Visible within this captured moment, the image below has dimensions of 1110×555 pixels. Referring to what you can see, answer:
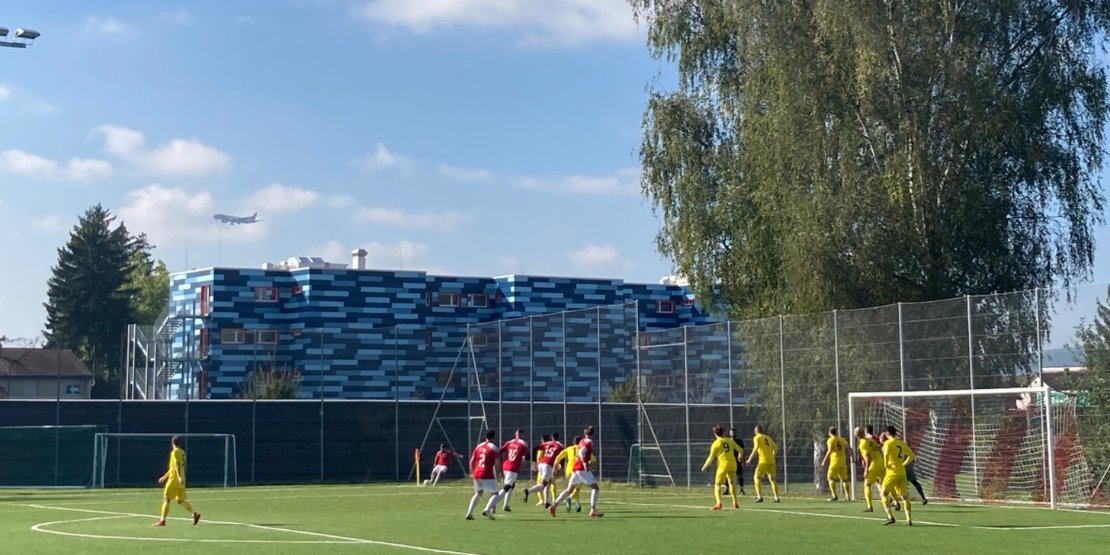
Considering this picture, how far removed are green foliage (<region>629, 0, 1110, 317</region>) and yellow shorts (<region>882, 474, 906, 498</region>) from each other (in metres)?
11.3

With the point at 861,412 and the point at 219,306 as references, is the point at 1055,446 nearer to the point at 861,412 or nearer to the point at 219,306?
the point at 861,412

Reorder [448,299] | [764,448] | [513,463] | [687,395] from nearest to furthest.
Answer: [513,463] < [764,448] < [687,395] < [448,299]

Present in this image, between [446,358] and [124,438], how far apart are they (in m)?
11.2

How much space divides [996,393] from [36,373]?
56290 mm

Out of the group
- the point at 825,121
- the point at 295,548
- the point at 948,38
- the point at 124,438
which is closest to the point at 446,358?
the point at 124,438

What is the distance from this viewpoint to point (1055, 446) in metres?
28.8

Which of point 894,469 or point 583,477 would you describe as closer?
point 894,469

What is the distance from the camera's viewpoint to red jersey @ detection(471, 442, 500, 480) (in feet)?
82.9

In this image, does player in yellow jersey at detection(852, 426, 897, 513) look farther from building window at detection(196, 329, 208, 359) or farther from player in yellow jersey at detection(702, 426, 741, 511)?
building window at detection(196, 329, 208, 359)

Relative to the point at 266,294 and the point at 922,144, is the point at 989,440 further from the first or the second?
the point at 266,294

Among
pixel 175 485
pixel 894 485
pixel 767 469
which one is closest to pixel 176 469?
pixel 175 485

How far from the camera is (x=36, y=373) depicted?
7312 centimetres

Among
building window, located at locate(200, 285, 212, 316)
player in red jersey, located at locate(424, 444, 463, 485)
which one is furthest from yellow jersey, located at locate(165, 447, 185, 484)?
building window, located at locate(200, 285, 212, 316)

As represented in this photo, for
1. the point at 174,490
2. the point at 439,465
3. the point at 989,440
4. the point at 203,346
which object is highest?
the point at 203,346
